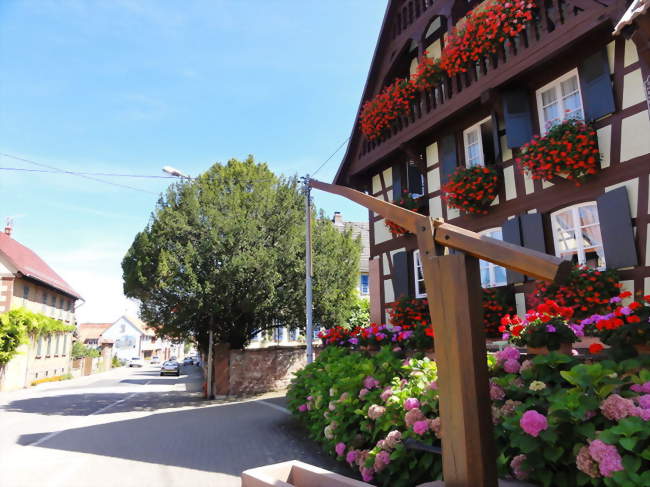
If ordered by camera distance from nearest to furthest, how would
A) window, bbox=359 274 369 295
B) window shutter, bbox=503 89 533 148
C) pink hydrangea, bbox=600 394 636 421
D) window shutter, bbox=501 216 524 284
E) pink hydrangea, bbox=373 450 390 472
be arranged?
pink hydrangea, bbox=600 394 636 421
pink hydrangea, bbox=373 450 390 472
window shutter, bbox=501 216 524 284
window shutter, bbox=503 89 533 148
window, bbox=359 274 369 295

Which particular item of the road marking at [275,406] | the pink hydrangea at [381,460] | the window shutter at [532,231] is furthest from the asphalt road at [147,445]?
the window shutter at [532,231]

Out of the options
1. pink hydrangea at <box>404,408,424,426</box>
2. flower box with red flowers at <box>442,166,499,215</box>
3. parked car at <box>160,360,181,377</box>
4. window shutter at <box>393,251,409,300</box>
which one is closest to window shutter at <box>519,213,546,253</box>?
flower box with red flowers at <box>442,166,499,215</box>

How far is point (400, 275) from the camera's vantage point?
474 inches

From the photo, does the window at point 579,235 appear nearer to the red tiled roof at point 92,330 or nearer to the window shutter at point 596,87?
the window shutter at point 596,87

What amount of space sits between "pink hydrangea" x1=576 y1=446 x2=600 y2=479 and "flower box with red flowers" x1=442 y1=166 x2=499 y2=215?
6.85 meters

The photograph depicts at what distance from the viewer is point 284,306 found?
59.4 feet

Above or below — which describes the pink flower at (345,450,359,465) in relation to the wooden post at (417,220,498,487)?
below

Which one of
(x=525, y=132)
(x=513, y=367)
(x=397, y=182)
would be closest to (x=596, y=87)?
(x=525, y=132)

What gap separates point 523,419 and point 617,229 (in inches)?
201

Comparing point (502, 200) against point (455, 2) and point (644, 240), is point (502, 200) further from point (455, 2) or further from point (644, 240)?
point (455, 2)

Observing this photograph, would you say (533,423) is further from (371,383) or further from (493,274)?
(493,274)

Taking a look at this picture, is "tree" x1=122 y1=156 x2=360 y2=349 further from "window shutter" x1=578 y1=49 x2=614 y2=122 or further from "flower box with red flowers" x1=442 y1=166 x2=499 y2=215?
"window shutter" x1=578 y1=49 x2=614 y2=122

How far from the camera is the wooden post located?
9.94ft

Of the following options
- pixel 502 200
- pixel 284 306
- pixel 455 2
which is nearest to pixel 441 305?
pixel 502 200
